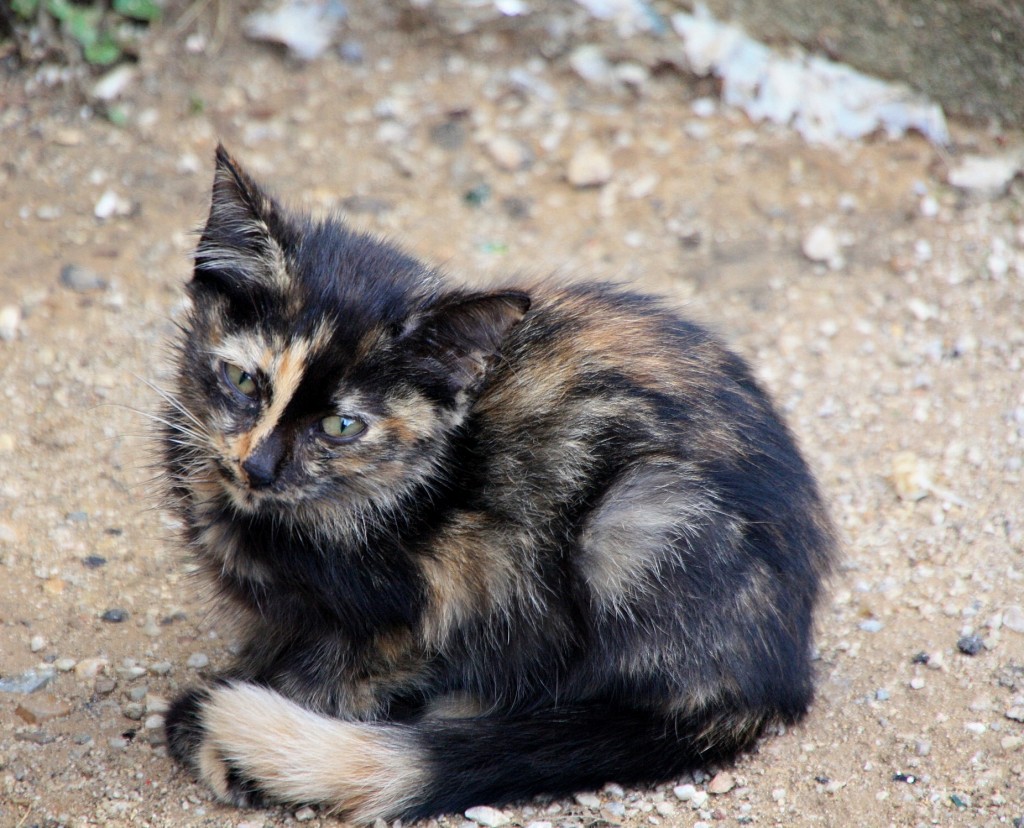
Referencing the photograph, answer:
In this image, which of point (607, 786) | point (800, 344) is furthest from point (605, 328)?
point (800, 344)

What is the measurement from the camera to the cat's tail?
2.71 m

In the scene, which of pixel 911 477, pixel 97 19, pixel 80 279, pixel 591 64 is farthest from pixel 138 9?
pixel 911 477

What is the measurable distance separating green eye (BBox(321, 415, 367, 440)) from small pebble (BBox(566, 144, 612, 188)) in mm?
2635

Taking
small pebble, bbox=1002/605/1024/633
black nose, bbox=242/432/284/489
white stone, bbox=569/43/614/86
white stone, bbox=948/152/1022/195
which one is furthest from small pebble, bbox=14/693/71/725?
white stone, bbox=948/152/1022/195

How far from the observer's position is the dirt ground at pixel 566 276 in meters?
2.92

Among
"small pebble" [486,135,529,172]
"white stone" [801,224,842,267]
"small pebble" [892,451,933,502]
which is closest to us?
"small pebble" [892,451,933,502]

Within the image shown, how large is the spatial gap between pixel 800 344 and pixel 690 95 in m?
1.48

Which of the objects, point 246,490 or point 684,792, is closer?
point 246,490

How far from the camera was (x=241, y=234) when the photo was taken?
286 cm

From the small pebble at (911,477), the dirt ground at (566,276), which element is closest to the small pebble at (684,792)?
the dirt ground at (566,276)

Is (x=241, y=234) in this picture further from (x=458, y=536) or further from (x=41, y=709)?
(x=41, y=709)

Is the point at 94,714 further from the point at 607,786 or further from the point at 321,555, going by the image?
the point at 607,786

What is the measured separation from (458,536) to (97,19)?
132 inches

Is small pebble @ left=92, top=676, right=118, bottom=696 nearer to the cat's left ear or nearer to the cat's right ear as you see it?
the cat's right ear
